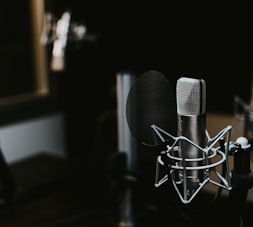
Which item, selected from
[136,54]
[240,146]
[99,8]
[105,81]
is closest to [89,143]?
[105,81]

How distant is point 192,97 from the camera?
0.80 m

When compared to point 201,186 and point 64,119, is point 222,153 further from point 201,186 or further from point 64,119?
point 64,119

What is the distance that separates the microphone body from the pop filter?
6 centimetres

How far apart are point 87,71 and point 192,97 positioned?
2272 millimetres

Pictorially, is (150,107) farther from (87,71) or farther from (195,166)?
(87,71)

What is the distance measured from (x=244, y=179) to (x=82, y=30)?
1.54 m

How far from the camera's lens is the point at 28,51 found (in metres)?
3.09

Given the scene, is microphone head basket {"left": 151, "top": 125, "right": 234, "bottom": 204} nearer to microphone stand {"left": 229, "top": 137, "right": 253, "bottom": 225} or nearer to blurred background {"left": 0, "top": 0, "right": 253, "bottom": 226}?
microphone stand {"left": 229, "top": 137, "right": 253, "bottom": 225}

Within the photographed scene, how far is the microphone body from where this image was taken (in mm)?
807

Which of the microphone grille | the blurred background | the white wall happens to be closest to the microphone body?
the microphone grille

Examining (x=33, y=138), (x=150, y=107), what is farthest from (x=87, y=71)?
(x=150, y=107)

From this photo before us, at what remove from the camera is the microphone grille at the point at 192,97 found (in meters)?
0.81

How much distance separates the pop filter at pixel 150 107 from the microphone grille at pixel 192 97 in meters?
0.06

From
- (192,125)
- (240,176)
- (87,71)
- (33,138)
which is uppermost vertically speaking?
(192,125)
